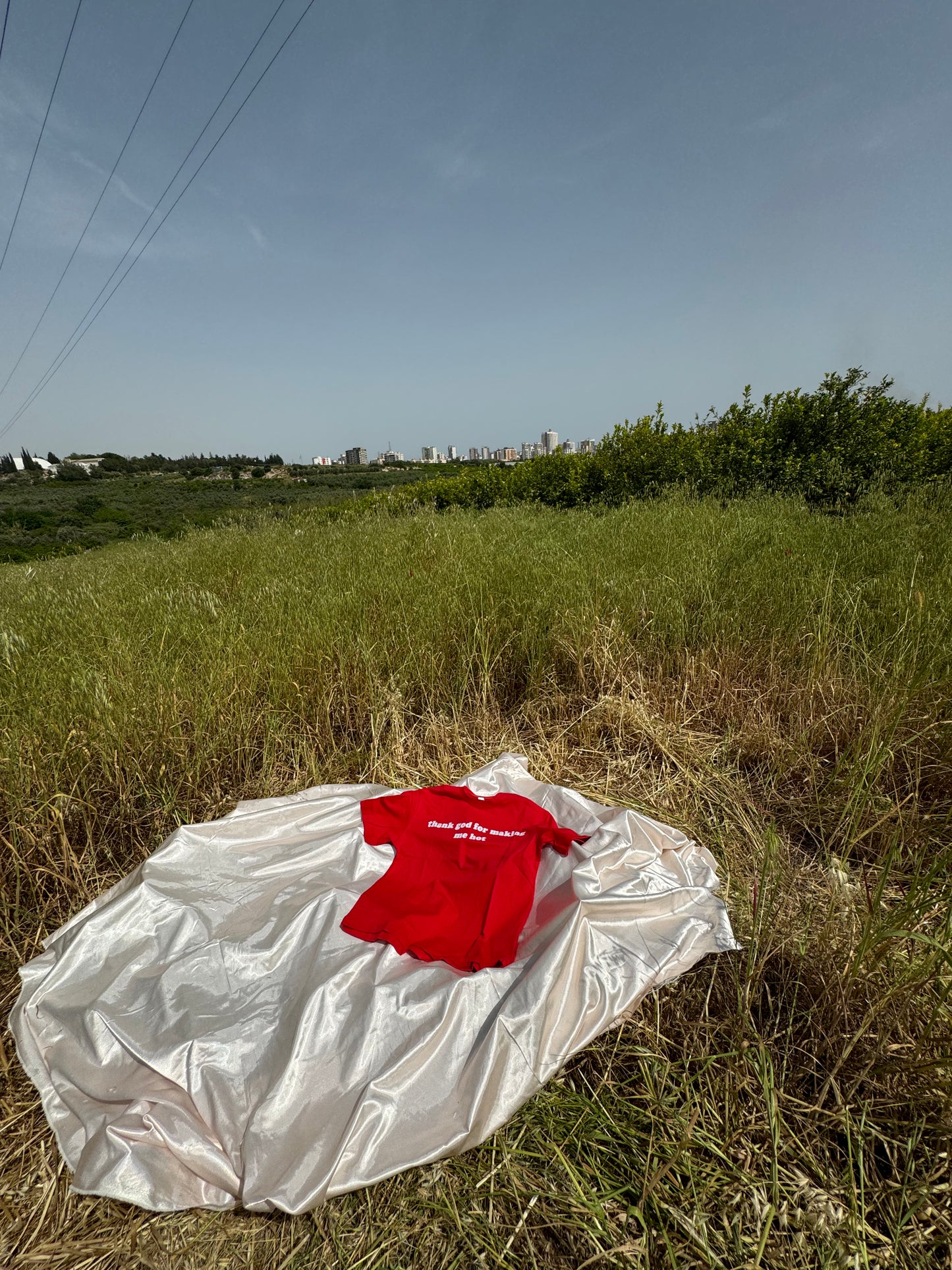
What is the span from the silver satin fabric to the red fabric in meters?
0.05

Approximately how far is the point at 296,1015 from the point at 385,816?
27.2 inches

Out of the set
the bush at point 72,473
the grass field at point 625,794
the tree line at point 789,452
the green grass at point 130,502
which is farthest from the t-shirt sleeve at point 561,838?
the bush at point 72,473

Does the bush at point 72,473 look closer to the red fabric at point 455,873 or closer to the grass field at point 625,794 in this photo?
the grass field at point 625,794

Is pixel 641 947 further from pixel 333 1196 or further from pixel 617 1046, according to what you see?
pixel 333 1196

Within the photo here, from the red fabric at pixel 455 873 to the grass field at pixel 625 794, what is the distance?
0.31 metres

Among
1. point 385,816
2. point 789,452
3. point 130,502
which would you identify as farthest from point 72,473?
point 385,816

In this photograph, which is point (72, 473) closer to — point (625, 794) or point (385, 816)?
point (385, 816)

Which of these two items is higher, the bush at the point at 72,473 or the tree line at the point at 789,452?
the bush at the point at 72,473

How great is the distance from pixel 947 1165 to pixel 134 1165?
1.53 m

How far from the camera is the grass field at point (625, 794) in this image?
91 centimetres

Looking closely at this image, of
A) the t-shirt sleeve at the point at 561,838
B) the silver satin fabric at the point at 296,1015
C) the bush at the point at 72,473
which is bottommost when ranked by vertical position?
the silver satin fabric at the point at 296,1015

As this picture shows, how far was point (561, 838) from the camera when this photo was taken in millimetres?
1723

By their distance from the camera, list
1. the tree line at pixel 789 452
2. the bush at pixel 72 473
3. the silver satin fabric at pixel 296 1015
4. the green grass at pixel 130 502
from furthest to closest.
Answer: the bush at pixel 72 473 → the green grass at pixel 130 502 → the tree line at pixel 789 452 → the silver satin fabric at pixel 296 1015

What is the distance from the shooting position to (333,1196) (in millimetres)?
976
